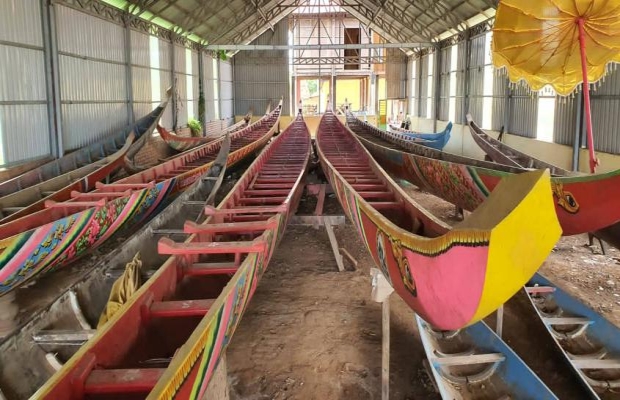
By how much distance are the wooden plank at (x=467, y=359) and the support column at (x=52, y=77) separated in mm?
8807

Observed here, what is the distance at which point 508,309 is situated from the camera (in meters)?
5.32

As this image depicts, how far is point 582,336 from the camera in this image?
439cm

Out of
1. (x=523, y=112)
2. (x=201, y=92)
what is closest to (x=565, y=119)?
(x=523, y=112)

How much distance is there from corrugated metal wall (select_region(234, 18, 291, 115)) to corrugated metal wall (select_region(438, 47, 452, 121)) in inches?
328

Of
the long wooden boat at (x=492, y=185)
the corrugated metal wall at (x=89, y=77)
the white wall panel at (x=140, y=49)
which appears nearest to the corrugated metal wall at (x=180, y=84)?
the white wall panel at (x=140, y=49)

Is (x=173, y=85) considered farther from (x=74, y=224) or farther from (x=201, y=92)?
(x=74, y=224)

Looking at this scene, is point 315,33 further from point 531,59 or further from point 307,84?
point 531,59

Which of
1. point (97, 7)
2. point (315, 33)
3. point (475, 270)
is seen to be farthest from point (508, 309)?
point (315, 33)

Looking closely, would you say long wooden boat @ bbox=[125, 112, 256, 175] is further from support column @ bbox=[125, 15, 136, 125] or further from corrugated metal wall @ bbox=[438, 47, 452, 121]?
corrugated metal wall @ bbox=[438, 47, 452, 121]

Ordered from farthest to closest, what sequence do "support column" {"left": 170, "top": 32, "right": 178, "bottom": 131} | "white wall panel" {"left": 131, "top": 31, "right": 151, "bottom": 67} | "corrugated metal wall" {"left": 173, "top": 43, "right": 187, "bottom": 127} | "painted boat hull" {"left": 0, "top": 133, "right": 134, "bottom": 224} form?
"corrugated metal wall" {"left": 173, "top": 43, "right": 187, "bottom": 127}, "support column" {"left": 170, "top": 32, "right": 178, "bottom": 131}, "white wall panel" {"left": 131, "top": 31, "right": 151, "bottom": 67}, "painted boat hull" {"left": 0, "top": 133, "right": 134, "bottom": 224}

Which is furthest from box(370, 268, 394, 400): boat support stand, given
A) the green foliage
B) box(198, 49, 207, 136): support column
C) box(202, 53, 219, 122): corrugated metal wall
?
box(202, 53, 219, 122): corrugated metal wall

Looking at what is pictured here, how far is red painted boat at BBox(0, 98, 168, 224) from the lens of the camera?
19.6 feet

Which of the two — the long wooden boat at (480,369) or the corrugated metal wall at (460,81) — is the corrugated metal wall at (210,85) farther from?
the long wooden boat at (480,369)

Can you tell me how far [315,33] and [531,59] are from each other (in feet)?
79.4
